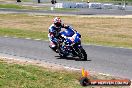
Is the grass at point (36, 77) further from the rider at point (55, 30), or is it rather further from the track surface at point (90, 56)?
the rider at point (55, 30)

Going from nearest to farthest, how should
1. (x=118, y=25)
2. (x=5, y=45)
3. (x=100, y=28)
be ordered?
(x=5, y=45)
(x=100, y=28)
(x=118, y=25)

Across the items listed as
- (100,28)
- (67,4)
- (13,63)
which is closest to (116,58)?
(13,63)

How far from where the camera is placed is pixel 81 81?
11.4 meters

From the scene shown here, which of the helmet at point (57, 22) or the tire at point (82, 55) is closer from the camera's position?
the tire at point (82, 55)

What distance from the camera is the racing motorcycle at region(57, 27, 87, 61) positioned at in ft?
54.0

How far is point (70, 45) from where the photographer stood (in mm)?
16750

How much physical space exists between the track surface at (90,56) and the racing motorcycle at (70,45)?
1.07 ft

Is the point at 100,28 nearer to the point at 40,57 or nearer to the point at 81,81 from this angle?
the point at 40,57

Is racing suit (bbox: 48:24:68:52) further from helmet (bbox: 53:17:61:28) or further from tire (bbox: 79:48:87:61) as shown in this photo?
tire (bbox: 79:48:87:61)

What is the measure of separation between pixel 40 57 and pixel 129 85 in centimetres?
639

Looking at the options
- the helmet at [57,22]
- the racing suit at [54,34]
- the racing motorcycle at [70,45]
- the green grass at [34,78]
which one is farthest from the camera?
the racing suit at [54,34]

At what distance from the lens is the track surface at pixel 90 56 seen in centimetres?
1438

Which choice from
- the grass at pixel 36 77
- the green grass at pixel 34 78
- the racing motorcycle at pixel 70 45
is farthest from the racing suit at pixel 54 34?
the green grass at pixel 34 78

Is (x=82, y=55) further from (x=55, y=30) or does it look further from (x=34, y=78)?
(x=34, y=78)
